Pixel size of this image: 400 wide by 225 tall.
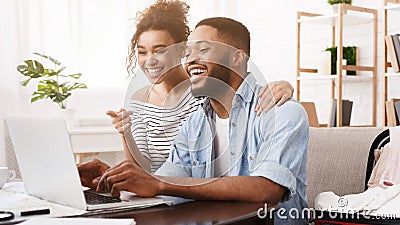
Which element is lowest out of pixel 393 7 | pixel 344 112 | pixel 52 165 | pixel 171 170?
pixel 344 112

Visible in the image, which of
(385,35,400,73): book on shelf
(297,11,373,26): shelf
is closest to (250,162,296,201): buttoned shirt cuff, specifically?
(385,35,400,73): book on shelf

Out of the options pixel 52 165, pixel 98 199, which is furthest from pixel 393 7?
pixel 52 165

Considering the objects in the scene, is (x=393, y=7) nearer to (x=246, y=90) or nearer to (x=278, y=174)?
(x=246, y=90)

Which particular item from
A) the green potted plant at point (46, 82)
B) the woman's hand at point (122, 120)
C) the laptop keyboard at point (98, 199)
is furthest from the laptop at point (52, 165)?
the green potted plant at point (46, 82)

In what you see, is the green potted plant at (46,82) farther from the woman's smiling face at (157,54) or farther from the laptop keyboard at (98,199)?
the laptop keyboard at (98,199)

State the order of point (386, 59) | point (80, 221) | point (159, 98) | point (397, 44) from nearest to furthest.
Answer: point (80, 221) → point (159, 98) → point (397, 44) → point (386, 59)

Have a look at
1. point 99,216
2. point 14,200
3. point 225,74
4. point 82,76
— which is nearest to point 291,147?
point 225,74

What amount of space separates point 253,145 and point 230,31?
0.96 feet

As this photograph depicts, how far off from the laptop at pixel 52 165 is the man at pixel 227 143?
7 centimetres

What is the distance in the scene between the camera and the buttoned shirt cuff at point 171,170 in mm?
1630

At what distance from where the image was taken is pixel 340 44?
11.9 feet

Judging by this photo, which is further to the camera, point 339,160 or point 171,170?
point 339,160

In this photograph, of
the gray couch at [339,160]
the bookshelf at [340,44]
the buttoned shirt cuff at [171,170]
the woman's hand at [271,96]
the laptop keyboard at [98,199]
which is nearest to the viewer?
the laptop keyboard at [98,199]

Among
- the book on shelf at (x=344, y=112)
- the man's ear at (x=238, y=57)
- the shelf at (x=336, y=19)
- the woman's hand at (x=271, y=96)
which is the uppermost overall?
the shelf at (x=336, y=19)
